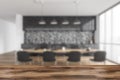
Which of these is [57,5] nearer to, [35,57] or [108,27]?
[35,57]

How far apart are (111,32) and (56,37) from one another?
12.2 ft

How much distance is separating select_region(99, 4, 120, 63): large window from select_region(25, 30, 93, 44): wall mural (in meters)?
1.16

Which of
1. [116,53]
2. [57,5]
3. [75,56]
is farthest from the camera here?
[116,53]

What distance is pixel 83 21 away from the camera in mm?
10969

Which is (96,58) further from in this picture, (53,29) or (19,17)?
(19,17)

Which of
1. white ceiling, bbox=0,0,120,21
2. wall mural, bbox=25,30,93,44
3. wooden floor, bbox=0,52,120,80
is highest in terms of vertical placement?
white ceiling, bbox=0,0,120,21

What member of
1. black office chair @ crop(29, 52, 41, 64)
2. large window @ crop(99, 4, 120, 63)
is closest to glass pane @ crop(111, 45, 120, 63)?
large window @ crop(99, 4, 120, 63)

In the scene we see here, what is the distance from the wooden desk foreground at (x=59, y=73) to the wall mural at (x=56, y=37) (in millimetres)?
9277

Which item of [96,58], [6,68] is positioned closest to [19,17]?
[96,58]

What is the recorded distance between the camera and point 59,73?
181 cm

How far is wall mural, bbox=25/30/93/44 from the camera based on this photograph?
11.2 m

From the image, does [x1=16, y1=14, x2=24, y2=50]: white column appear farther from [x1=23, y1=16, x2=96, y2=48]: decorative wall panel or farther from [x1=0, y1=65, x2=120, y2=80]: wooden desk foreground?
[x1=0, y1=65, x2=120, y2=80]: wooden desk foreground

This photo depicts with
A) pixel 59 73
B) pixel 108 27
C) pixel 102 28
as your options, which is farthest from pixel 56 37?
pixel 59 73

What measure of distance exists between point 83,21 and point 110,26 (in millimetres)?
2187
